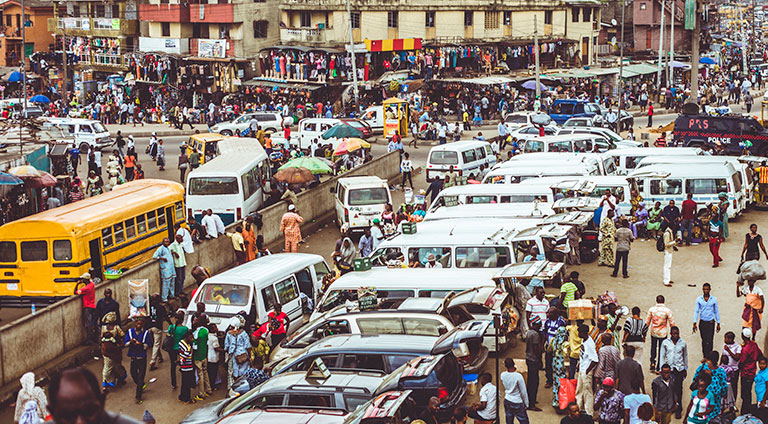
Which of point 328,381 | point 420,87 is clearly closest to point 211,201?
point 328,381

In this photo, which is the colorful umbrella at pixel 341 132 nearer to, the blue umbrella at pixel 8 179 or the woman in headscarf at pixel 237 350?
the blue umbrella at pixel 8 179

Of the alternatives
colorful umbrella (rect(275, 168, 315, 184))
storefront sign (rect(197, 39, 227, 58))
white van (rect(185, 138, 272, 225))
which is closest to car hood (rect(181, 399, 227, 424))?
white van (rect(185, 138, 272, 225))

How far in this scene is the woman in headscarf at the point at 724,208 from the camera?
2304 cm

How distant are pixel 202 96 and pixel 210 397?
47.2 meters

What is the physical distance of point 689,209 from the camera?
923 inches

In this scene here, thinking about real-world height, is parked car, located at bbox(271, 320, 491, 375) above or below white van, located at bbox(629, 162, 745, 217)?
below

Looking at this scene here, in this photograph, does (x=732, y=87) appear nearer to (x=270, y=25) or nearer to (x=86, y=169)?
(x=270, y=25)

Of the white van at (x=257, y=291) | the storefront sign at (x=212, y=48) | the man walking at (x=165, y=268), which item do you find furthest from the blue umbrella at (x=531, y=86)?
the white van at (x=257, y=291)

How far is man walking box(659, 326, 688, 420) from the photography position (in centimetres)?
1285

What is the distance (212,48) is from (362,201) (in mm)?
37411

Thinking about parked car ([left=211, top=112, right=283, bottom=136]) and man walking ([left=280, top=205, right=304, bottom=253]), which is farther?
parked car ([left=211, top=112, right=283, bottom=136])

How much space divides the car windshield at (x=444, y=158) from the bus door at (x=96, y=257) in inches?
559

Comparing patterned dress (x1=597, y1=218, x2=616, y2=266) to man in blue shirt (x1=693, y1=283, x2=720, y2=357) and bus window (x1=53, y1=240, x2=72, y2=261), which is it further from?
bus window (x1=53, y1=240, x2=72, y2=261)

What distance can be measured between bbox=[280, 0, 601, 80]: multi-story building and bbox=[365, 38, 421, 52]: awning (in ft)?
0.20
